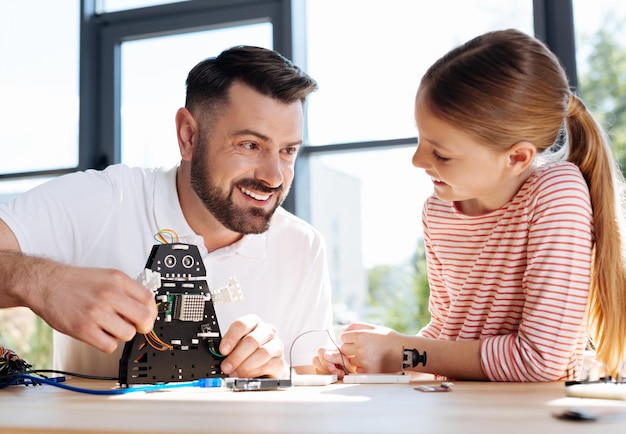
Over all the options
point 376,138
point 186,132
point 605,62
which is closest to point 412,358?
point 186,132

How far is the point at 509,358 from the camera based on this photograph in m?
1.25

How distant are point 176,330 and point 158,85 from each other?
7.87 feet

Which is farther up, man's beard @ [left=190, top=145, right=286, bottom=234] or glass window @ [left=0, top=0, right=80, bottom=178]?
glass window @ [left=0, top=0, right=80, bottom=178]

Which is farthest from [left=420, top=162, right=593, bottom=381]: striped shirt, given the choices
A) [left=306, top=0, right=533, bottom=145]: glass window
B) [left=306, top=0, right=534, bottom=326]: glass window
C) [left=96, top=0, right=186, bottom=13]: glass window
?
[left=96, top=0, right=186, bottom=13]: glass window

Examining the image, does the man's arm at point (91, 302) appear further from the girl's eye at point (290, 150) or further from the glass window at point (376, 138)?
the glass window at point (376, 138)

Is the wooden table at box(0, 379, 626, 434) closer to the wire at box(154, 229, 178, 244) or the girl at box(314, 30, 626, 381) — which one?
the girl at box(314, 30, 626, 381)

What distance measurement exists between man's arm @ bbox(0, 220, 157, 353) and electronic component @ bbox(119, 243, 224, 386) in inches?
2.9

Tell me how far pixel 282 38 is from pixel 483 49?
1.89m

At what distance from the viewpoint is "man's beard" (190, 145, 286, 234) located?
1872 millimetres

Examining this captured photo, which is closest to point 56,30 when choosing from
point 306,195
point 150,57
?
point 150,57

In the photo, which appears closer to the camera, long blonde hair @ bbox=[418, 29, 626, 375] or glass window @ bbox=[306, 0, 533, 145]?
long blonde hair @ bbox=[418, 29, 626, 375]

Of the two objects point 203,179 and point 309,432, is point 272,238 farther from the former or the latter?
point 309,432

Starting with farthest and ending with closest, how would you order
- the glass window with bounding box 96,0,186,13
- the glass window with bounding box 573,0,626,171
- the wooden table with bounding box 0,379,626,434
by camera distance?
the glass window with bounding box 96,0,186,13 → the glass window with bounding box 573,0,626,171 → the wooden table with bounding box 0,379,626,434

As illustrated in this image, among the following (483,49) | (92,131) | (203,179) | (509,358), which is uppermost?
(92,131)
